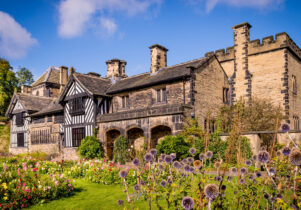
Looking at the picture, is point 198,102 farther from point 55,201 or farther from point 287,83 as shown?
point 55,201

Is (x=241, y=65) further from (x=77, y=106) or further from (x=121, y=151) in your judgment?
(x=77, y=106)

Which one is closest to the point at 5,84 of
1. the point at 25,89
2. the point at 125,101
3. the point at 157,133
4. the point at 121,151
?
the point at 25,89

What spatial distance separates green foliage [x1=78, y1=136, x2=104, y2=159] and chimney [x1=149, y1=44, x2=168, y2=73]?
733 cm

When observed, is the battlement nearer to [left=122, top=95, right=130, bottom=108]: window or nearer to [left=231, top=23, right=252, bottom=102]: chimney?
[left=231, top=23, right=252, bottom=102]: chimney

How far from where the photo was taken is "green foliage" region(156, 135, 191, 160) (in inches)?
477

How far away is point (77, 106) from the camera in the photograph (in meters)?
19.9

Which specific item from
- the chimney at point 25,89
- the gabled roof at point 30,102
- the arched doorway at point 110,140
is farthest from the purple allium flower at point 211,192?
the chimney at point 25,89

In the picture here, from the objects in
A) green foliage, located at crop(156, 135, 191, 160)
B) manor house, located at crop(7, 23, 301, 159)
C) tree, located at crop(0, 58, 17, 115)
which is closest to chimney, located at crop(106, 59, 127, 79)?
manor house, located at crop(7, 23, 301, 159)

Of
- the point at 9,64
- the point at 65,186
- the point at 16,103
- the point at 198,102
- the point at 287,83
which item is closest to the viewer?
the point at 65,186

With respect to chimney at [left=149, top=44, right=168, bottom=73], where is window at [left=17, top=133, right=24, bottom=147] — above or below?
below

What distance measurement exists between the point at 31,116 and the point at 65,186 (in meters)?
21.8

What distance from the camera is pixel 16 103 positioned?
29344mm

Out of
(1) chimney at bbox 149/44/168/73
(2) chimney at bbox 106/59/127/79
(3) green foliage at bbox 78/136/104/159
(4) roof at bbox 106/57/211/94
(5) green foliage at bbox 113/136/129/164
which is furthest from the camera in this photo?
(2) chimney at bbox 106/59/127/79

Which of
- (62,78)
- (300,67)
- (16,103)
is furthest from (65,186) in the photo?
(62,78)
